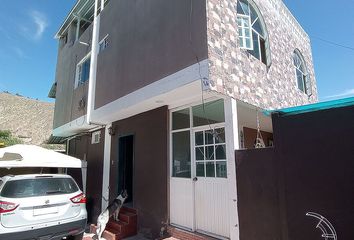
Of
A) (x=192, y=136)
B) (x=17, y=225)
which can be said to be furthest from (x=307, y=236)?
(x=17, y=225)

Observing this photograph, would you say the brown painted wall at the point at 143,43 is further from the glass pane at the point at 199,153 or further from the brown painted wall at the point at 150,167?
the glass pane at the point at 199,153

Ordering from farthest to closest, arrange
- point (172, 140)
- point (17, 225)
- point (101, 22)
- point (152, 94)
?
point (101, 22) → point (172, 140) → point (152, 94) → point (17, 225)

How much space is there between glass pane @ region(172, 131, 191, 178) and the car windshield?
2.88 m

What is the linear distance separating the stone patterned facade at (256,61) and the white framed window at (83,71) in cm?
754

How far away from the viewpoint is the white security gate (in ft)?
18.6

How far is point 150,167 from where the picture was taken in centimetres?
764

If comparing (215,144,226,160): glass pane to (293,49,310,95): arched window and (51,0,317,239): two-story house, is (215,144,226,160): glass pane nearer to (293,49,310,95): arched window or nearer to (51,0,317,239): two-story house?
(51,0,317,239): two-story house

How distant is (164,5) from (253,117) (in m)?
4.43

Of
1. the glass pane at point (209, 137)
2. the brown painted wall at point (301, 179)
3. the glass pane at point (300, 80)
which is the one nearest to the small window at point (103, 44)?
the glass pane at point (209, 137)

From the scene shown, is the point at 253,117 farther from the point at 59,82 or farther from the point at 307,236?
the point at 59,82

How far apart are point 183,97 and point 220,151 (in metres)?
1.83

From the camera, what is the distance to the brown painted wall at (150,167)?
710 cm

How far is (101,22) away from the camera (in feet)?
34.0

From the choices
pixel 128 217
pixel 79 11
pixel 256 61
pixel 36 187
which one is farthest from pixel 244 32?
pixel 79 11
